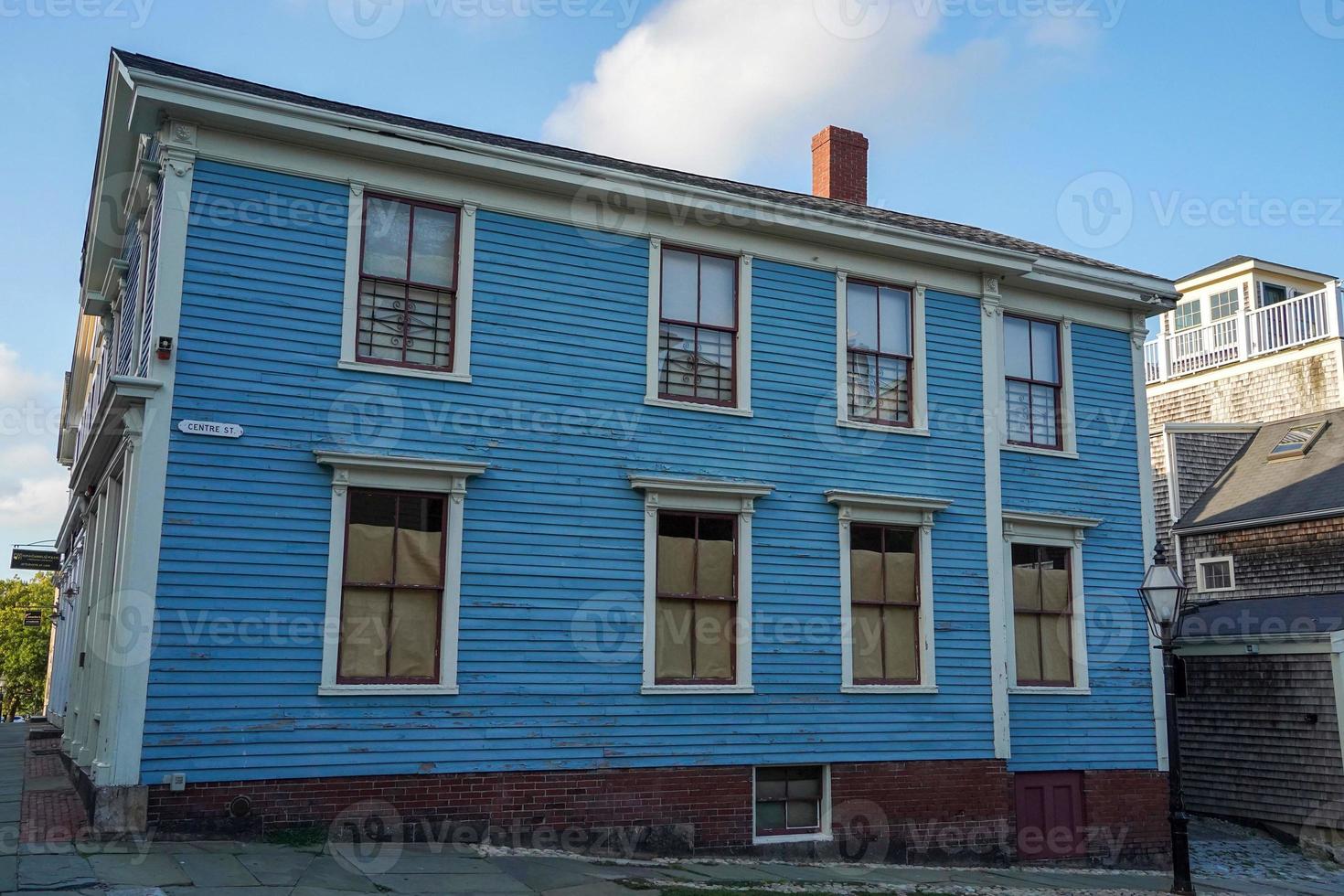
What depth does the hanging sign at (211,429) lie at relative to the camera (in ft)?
37.9

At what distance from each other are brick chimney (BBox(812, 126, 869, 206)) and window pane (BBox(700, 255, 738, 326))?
5308mm

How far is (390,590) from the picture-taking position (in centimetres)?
1228

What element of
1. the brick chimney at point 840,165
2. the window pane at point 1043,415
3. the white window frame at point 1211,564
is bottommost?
the white window frame at point 1211,564

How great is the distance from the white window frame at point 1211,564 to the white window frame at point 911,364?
1180 centimetres

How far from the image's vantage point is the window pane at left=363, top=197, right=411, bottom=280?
12789mm

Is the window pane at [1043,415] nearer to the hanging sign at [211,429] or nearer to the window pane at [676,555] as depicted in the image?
the window pane at [676,555]

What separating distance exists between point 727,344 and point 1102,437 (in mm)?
6356

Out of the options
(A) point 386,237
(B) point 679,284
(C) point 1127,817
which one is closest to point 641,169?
(B) point 679,284

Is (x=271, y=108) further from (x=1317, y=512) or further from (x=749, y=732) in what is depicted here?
(x=1317, y=512)

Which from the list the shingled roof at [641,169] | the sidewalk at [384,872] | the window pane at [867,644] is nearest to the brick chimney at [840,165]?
the shingled roof at [641,169]

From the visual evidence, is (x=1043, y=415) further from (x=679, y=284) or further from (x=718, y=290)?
(x=679, y=284)

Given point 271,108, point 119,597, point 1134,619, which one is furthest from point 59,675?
point 1134,619

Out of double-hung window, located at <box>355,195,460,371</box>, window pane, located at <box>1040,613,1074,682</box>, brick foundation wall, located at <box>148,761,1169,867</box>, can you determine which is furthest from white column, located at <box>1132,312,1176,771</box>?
double-hung window, located at <box>355,195,460,371</box>

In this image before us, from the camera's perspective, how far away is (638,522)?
13.6 meters
